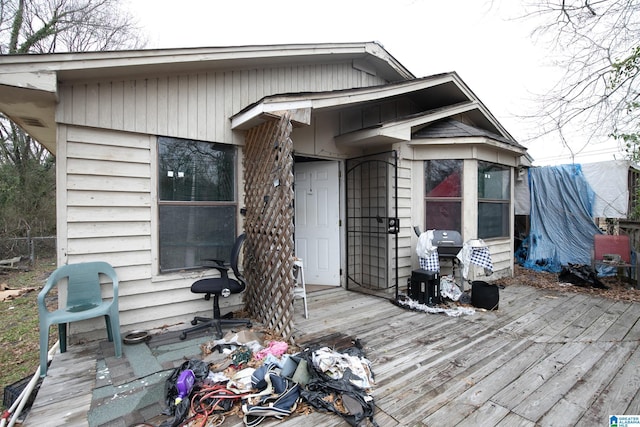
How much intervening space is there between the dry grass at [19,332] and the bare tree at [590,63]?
23.1 ft

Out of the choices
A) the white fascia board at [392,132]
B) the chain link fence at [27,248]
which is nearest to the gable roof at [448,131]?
the white fascia board at [392,132]

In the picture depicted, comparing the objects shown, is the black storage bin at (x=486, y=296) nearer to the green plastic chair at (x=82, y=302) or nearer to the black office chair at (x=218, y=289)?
the black office chair at (x=218, y=289)

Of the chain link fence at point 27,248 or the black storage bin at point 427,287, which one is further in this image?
the chain link fence at point 27,248

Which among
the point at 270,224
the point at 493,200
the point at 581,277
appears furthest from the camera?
the point at 493,200

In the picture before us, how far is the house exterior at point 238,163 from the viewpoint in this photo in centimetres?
295

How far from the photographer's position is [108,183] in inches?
121

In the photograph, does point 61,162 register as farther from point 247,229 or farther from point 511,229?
point 511,229

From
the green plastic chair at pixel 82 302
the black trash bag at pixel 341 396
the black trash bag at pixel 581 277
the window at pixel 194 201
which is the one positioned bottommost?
the black trash bag at pixel 341 396

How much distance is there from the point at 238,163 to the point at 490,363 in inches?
136

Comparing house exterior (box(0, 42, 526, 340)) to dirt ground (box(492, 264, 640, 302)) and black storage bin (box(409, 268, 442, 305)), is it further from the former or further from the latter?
dirt ground (box(492, 264, 640, 302))

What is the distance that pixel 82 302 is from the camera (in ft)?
9.48

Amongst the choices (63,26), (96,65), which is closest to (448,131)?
(96,65)

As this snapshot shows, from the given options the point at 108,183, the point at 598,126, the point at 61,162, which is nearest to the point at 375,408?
the point at 108,183

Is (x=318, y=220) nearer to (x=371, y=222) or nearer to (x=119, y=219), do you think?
(x=371, y=222)
